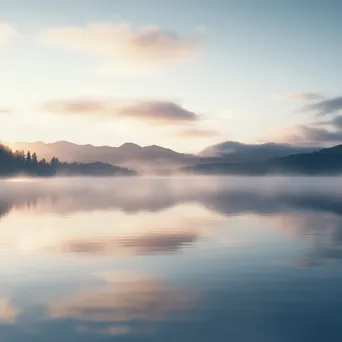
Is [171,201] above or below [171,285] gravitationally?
above

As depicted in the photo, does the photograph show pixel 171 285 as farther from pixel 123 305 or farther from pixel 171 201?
pixel 171 201

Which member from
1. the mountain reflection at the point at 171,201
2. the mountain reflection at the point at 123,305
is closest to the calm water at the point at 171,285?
the mountain reflection at the point at 123,305

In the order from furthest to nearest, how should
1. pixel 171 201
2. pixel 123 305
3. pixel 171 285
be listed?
pixel 171 201
pixel 171 285
pixel 123 305

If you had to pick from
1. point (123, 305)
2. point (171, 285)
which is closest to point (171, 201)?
point (171, 285)

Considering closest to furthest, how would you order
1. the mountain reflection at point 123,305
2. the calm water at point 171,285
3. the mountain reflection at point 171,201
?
the calm water at point 171,285 < the mountain reflection at point 123,305 < the mountain reflection at point 171,201

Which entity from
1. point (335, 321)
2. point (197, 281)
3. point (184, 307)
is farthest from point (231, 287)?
point (335, 321)

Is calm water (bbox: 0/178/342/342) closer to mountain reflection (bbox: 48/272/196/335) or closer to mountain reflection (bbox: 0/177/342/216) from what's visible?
mountain reflection (bbox: 48/272/196/335)

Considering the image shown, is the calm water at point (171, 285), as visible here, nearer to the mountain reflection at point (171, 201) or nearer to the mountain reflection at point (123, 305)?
the mountain reflection at point (123, 305)

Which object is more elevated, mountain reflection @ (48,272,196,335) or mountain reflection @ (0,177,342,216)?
mountain reflection @ (0,177,342,216)

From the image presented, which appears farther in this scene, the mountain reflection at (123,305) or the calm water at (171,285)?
the mountain reflection at (123,305)

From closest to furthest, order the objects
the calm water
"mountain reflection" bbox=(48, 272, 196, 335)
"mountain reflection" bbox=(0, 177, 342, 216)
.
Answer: the calm water
"mountain reflection" bbox=(48, 272, 196, 335)
"mountain reflection" bbox=(0, 177, 342, 216)

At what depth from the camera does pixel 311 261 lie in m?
21.3

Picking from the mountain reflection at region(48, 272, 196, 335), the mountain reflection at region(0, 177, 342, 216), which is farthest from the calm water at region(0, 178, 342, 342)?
the mountain reflection at region(0, 177, 342, 216)

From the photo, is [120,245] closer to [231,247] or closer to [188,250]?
[188,250]
